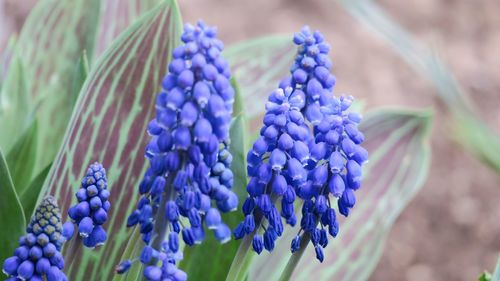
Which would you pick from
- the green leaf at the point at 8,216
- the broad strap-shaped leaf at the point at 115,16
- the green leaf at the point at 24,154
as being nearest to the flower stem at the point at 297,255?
the green leaf at the point at 8,216

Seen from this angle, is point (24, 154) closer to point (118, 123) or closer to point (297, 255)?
point (118, 123)

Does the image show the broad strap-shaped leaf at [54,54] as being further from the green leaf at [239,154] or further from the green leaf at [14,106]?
the green leaf at [239,154]

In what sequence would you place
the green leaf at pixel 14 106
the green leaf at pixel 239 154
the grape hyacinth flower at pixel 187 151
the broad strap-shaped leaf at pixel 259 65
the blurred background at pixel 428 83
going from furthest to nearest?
1. the blurred background at pixel 428 83
2. the broad strap-shaped leaf at pixel 259 65
3. the green leaf at pixel 14 106
4. the green leaf at pixel 239 154
5. the grape hyacinth flower at pixel 187 151

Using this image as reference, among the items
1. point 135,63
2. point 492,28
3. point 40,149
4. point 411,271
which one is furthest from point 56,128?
point 492,28

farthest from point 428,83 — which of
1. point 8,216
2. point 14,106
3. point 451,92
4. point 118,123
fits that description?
point 8,216

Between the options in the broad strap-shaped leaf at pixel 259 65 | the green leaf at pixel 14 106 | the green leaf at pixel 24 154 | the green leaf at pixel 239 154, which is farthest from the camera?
the broad strap-shaped leaf at pixel 259 65

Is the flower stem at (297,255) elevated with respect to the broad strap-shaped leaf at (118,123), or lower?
lower
